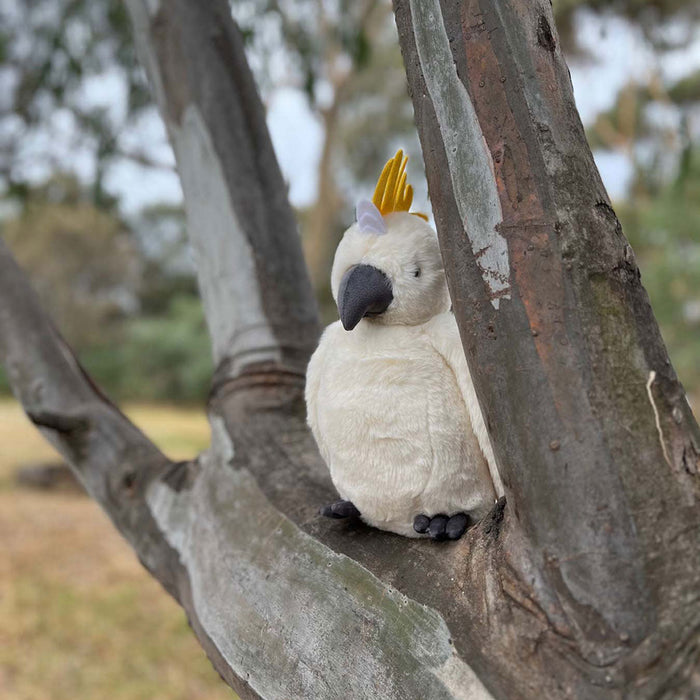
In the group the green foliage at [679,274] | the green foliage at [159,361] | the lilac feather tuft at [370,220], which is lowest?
the lilac feather tuft at [370,220]

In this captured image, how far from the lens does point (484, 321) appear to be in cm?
72

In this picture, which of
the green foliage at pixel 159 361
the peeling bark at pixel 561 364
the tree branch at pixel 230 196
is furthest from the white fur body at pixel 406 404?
the green foliage at pixel 159 361

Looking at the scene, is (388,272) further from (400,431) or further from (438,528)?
(438,528)

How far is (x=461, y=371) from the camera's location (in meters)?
0.84

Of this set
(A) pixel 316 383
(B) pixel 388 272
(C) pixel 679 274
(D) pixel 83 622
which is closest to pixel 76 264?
(C) pixel 679 274

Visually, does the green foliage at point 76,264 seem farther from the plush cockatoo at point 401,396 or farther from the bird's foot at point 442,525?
the bird's foot at point 442,525

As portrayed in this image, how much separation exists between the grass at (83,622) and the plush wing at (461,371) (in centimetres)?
229

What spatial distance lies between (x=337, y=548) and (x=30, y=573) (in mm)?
3559

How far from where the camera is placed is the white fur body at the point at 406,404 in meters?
0.85

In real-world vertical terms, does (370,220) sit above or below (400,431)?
above

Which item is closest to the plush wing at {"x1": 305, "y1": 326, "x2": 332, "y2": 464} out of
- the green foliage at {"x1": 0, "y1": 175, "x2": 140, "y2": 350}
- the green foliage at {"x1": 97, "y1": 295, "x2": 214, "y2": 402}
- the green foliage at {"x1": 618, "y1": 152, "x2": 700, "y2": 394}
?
the green foliage at {"x1": 618, "y1": 152, "x2": 700, "y2": 394}

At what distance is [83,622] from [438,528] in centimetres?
301

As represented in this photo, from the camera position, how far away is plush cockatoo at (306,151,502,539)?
0.85 meters

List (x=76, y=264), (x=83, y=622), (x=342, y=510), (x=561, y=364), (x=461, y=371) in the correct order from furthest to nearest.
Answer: (x=76, y=264) → (x=83, y=622) → (x=342, y=510) → (x=461, y=371) → (x=561, y=364)
